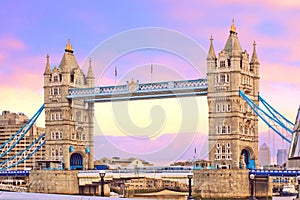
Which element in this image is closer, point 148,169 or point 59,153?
point 148,169

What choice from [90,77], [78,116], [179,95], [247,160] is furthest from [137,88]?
[247,160]

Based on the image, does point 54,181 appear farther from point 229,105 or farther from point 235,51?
point 235,51

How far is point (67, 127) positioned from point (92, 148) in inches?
182

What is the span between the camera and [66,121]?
85.9 m

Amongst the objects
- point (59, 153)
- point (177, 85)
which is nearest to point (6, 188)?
point (59, 153)

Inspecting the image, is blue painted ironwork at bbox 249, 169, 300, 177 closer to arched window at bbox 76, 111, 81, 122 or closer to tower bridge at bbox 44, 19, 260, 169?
tower bridge at bbox 44, 19, 260, 169

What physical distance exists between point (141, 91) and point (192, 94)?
6884mm

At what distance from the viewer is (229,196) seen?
228 ft

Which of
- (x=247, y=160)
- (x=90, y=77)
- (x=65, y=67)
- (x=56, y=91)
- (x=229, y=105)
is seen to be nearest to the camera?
(x=229, y=105)

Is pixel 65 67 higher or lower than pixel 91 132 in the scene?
higher

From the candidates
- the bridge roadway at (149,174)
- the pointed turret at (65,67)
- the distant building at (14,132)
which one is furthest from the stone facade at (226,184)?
the distant building at (14,132)

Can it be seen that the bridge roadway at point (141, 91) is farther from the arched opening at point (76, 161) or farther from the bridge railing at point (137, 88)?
the arched opening at point (76, 161)

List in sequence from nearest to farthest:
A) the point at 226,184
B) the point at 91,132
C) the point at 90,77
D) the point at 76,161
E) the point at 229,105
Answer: the point at 226,184 → the point at 229,105 → the point at 91,132 → the point at 76,161 → the point at 90,77

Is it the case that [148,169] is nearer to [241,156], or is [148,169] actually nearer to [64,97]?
[241,156]
